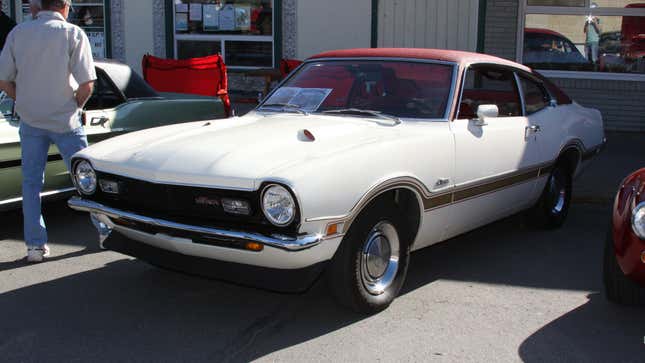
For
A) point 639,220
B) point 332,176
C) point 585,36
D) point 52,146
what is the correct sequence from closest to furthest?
point 332,176 → point 639,220 → point 52,146 → point 585,36

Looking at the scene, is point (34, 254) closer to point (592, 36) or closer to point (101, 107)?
point (101, 107)

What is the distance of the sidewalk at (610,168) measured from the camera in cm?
717

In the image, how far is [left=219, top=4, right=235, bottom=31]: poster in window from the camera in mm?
12133

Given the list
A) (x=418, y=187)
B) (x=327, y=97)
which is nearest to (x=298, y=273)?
(x=418, y=187)

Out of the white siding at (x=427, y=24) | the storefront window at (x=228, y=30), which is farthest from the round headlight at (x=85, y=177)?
the storefront window at (x=228, y=30)

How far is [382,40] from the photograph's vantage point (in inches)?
460

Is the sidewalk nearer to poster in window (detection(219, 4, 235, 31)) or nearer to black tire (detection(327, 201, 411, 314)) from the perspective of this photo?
black tire (detection(327, 201, 411, 314))

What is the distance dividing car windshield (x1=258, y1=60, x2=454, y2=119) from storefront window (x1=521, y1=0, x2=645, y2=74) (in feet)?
23.3

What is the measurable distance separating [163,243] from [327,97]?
1667 mm

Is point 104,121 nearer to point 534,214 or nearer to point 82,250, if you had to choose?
point 82,250

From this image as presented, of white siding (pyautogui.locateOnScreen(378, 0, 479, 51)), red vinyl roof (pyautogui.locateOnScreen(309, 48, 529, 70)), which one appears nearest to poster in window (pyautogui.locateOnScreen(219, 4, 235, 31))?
white siding (pyautogui.locateOnScreen(378, 0, 479, 51))

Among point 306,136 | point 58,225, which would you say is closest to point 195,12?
point 58,225

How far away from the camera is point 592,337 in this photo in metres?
3.79

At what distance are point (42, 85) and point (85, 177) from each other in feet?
3.29
